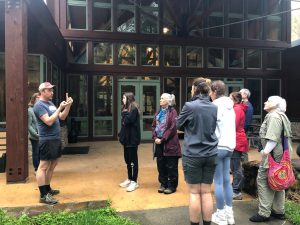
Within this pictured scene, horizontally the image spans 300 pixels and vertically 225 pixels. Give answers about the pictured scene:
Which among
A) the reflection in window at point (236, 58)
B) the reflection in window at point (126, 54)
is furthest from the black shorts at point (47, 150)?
the reflection in window at point (236, 58)

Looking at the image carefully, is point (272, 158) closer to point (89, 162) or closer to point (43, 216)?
point (43, 216)

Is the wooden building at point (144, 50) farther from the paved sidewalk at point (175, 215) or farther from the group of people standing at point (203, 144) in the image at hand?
the paved sidewalk at point (175, 215)

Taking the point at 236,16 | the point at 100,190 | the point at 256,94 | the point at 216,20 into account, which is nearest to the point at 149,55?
the point at 216,20

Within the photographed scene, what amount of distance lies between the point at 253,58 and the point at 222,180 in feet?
36.0

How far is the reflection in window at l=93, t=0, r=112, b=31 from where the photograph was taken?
12.4 metres

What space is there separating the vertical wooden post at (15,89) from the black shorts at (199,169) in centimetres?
368

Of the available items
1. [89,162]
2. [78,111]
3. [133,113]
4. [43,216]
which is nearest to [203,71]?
[78,111]

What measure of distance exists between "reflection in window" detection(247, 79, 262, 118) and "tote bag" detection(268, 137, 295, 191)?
1021 centimetres

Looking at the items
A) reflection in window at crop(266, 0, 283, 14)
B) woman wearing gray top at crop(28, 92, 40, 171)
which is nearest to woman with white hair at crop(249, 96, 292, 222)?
woman wearing gray top at crop(28, 92, 40, 171)

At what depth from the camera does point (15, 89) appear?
6.02 metres

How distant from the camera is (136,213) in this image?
441cm

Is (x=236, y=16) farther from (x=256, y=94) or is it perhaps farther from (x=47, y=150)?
(x=47, y=150)

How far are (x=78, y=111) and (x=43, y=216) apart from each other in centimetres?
854

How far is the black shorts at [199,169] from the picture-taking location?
138 inches
